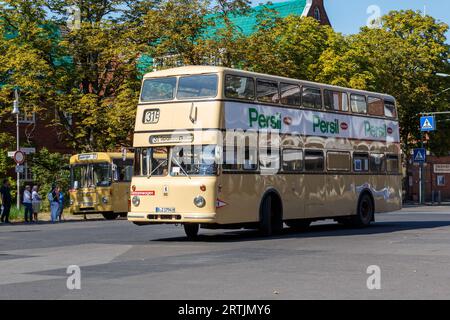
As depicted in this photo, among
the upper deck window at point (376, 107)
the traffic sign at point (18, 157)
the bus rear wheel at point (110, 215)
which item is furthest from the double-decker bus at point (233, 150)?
the bus rear wheel at point (110, 215)

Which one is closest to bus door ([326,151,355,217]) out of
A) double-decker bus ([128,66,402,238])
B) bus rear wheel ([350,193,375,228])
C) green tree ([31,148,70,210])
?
double-decker bus ([128,66,402,238])

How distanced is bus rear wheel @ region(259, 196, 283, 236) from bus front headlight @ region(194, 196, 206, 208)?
2310 mm

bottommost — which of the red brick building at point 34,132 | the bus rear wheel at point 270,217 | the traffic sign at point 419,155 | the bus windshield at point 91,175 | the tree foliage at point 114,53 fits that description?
the bus rear wheel at point 270,217

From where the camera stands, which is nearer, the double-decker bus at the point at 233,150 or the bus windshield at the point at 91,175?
the double-decker bus at the point at 233,150

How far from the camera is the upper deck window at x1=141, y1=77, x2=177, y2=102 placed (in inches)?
807

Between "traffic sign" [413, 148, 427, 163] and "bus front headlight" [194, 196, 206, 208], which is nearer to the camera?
"bus front headlight" [194, 196, 206, 208]

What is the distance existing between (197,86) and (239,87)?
113 cm

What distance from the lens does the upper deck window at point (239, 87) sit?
2003 centimetres

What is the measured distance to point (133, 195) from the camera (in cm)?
2072

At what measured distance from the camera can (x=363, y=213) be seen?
86.9 ft

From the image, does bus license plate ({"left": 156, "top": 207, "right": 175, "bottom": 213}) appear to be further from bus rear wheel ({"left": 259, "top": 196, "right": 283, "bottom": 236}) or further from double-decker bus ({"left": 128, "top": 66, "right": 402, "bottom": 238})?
bus rear wheel ({"left": 259, "top": 196, "right": 283, "bottom": 236})

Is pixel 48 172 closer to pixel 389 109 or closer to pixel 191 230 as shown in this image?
pixel 389 109

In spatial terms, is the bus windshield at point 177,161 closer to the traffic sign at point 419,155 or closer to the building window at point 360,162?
the building window at point 360,162
